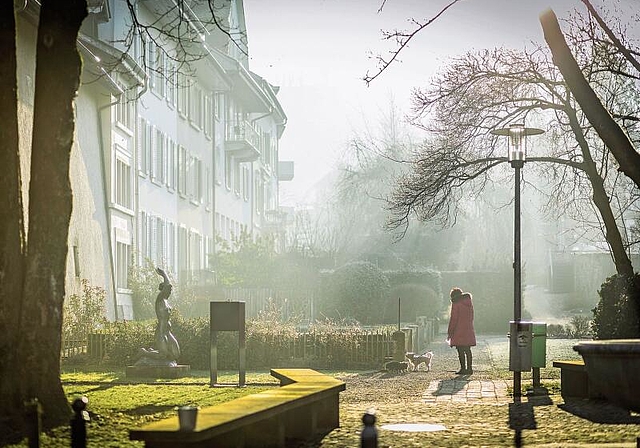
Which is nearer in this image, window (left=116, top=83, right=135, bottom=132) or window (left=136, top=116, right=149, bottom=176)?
window (left=116, top=83, right=135, bottom=132)

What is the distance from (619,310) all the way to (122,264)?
1581 cm

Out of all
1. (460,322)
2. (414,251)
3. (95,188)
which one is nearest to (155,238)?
(95,188)

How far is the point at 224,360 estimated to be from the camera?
2339cm

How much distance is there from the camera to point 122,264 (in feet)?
109

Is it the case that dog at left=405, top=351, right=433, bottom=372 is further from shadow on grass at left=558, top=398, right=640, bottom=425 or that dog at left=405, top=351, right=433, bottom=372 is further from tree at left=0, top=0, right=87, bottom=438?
tree at left=0, top=0, right=87, bottom=438

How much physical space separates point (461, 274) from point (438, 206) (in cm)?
2515

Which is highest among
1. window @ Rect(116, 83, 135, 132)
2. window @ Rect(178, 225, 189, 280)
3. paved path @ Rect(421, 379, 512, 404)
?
window @ Rect(116, 83, 135, 132)

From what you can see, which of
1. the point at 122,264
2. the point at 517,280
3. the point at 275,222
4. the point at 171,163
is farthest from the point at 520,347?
the point at 275,222

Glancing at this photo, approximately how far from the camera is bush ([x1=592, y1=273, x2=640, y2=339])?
68.6ft

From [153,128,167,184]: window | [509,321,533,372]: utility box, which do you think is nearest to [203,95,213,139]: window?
[153,128,167,184]: window

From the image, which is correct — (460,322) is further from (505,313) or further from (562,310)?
(562,310)

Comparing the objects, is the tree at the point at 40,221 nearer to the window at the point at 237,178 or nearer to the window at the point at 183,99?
the window at the point at 183,99

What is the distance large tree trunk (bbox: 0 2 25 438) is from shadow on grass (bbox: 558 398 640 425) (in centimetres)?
597

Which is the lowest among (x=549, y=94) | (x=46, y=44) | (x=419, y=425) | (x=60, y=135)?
(x=419, y=425)
